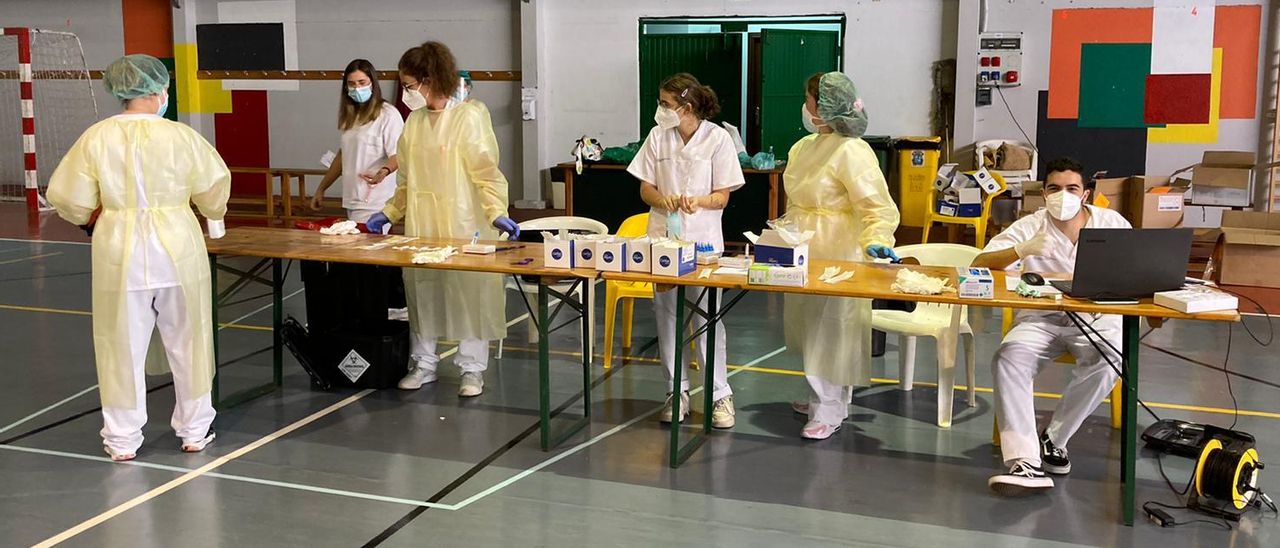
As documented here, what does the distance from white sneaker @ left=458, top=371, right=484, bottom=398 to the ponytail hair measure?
1538mm

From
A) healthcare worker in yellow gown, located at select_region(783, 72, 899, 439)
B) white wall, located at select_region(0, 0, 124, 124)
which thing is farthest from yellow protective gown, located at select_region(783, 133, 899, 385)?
white wall, located at select_region(0, 0, 124, 124)

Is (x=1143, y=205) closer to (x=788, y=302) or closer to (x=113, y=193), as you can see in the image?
(x=788, y=302)

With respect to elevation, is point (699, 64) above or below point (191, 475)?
above

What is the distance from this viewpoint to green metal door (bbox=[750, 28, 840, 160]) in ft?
33.5

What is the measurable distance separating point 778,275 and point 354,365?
2.14 metres

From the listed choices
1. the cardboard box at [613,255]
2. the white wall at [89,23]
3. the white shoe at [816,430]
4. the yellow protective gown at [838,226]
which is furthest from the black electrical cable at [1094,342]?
the white wall at [89,23]

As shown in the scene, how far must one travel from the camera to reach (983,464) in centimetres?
408

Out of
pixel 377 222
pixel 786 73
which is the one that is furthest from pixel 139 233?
pixel 786 73

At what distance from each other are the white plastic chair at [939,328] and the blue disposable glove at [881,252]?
1.41 ft

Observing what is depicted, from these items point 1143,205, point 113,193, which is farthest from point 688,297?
point 1143,205

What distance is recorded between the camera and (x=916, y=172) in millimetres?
9570

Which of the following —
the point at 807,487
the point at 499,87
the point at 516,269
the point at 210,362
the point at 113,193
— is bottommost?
the point at 807,487

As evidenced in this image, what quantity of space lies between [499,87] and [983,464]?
8.52 m

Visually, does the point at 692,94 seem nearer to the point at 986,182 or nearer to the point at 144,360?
→ the point at 144,360
